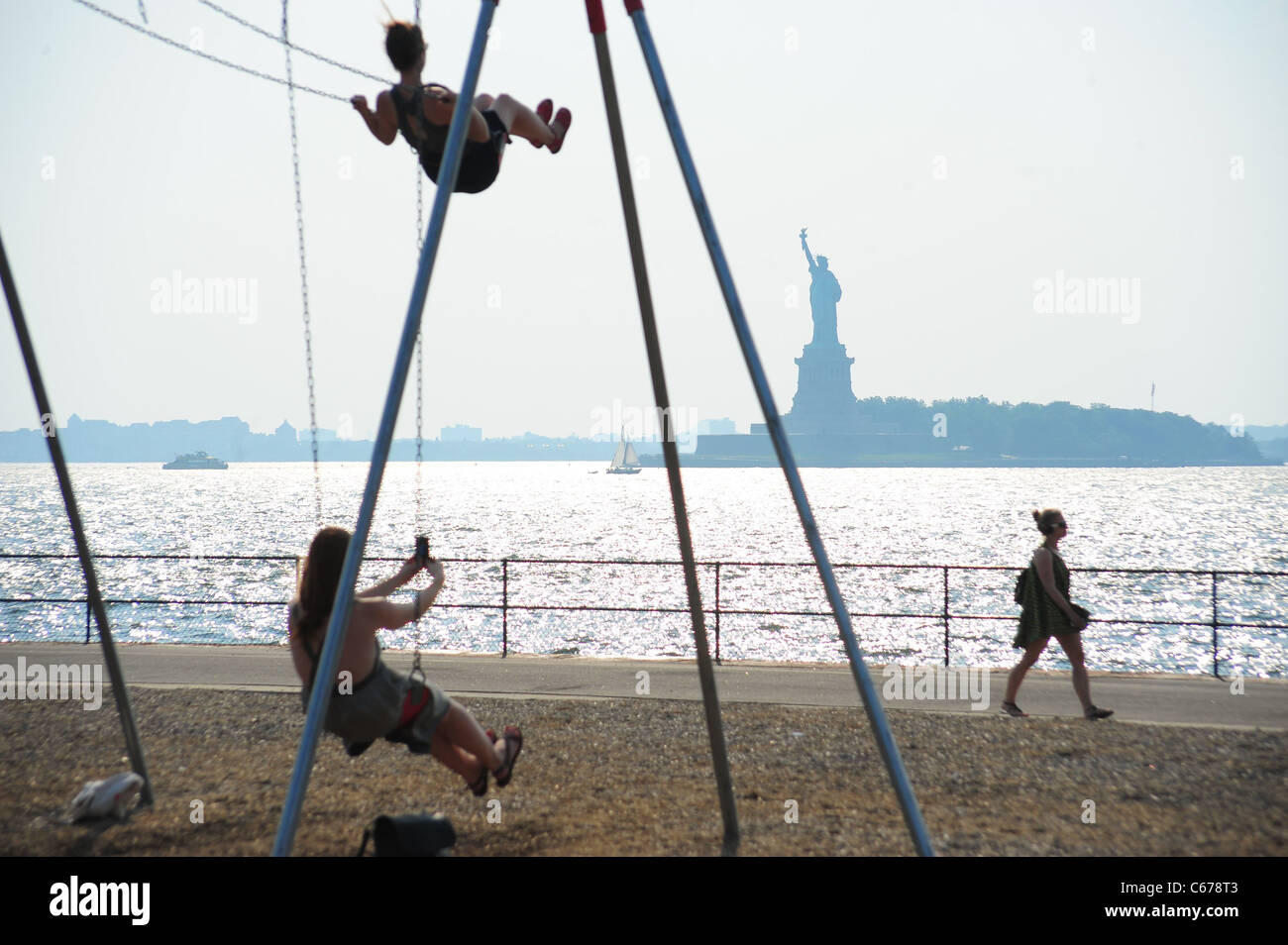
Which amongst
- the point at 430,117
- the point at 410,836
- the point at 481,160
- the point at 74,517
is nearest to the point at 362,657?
the point at 410,836

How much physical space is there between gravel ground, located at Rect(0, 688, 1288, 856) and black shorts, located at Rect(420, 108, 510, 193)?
328 centimetres

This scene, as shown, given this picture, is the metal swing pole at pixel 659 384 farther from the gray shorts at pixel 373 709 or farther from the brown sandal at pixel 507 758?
the gray shorts at pixel 373 709

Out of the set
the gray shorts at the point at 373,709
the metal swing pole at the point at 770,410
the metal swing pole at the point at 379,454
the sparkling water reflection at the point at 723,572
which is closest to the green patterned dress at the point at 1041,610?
the sparkling water reflection at the point at 723,572

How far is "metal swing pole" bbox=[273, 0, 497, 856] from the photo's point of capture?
4.17 meters

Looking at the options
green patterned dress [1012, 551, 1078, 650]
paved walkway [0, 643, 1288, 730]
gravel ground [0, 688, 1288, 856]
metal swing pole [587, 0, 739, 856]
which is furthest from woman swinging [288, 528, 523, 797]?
green patterned dress [1012, 551, 1078, 650]

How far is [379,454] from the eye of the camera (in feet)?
14.4

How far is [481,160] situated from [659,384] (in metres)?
1.51

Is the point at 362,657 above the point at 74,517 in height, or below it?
below

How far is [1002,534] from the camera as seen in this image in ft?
266

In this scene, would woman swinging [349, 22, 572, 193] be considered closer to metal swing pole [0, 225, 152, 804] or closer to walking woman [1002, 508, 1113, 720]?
metal swing pole [0, 225, 152, 804]

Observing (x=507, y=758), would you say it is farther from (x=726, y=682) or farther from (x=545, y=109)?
(x=726, y=682)

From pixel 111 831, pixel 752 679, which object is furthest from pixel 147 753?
pixel 752 679

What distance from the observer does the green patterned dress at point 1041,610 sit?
898 cm
